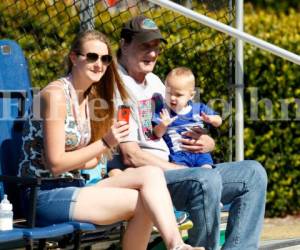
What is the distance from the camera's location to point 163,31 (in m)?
8.19

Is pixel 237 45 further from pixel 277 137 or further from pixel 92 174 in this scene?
pixel 277 137

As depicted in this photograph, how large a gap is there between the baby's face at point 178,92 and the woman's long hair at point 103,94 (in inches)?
13.2

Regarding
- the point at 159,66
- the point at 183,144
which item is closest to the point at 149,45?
the point at 183,144

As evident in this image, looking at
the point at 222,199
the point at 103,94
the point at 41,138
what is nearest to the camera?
the point at 41,138

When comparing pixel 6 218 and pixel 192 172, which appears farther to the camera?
pixel 192 172

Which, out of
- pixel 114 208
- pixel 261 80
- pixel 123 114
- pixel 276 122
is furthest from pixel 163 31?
pixel 114 208

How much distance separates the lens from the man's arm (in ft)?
17.0

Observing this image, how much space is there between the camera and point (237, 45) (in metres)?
6.05

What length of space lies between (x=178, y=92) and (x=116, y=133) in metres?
0.80

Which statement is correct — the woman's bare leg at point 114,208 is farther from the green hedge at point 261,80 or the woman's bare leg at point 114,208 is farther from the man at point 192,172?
the green hedge at point 261,80

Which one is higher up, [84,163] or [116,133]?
[116,133]

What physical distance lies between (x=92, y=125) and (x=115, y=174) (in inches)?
11.4

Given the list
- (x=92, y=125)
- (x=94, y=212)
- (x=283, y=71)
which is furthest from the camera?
(x=283, y=71)

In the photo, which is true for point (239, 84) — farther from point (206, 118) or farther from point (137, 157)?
point (137, 157)
